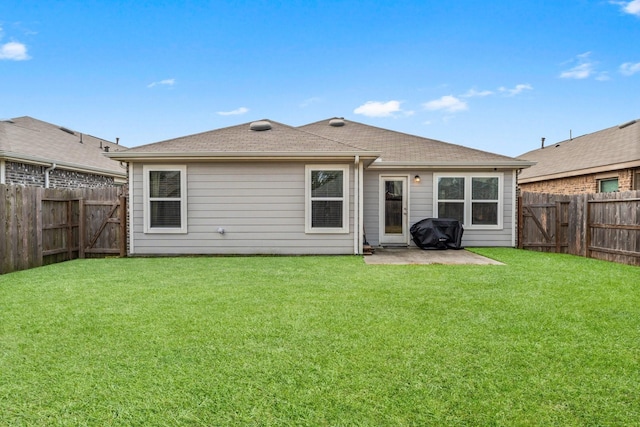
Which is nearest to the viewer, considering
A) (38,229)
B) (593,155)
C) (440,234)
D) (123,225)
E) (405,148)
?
(38,229)

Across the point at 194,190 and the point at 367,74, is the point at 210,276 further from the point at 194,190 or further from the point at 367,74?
the point at 367,74

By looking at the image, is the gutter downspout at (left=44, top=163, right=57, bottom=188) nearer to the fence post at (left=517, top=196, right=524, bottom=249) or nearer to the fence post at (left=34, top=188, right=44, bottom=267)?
the fence post at (left=34, top=188, right=44, bottom=267)

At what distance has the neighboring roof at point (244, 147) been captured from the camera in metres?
8.59

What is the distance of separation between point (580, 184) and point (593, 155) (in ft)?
3.63

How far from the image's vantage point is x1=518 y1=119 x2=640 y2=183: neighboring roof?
11.6 metres

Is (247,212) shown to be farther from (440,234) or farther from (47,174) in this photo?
(47,174)

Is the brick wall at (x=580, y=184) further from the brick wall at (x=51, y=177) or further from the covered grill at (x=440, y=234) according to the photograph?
the brick wall at (x=51, y=177)

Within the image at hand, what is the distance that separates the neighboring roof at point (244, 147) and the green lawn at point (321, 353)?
385cm

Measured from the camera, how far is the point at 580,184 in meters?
13.3

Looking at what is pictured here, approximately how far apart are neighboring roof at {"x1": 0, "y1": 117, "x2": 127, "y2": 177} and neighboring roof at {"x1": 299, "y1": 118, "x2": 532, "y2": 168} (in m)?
7.20

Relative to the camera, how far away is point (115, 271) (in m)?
6.78

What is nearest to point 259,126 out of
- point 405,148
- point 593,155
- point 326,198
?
point 326,198

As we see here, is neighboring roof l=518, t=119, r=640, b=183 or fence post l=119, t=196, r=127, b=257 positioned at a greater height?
neighboring roof l=518, t=119, r=640, b=183

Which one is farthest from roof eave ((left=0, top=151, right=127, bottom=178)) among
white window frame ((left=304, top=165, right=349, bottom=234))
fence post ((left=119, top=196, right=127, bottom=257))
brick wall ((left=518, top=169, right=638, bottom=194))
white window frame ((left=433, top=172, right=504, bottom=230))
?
brick wall ((left=518, top=169, right=638, bottom=194))
